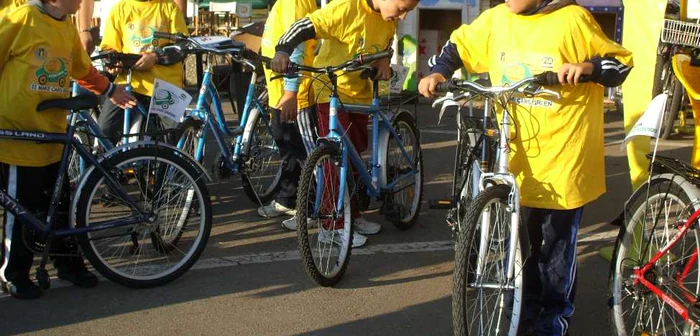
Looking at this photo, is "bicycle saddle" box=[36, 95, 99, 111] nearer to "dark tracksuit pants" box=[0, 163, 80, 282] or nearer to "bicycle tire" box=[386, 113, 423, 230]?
"dark tracksuit pants" box=[0, 163, 80, 282]

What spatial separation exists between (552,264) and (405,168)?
7.19 ft

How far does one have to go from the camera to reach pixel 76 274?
4676 mm

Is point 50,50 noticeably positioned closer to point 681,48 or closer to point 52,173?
point 52,173

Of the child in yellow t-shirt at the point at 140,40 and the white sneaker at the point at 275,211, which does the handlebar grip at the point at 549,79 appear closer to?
the white sneaker at the point at 275,211

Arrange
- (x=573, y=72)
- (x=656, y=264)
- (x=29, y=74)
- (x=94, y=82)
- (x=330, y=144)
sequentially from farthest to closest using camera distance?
1. (x=94, y=82)
2. (x=330, y=144)
3. (x=29, y=74)
4. (x=656, y=264)
5. (x=573, y=72)

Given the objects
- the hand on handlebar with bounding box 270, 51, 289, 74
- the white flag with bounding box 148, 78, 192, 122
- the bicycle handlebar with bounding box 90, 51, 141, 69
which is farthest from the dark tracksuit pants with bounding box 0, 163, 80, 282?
the bicycle handlebar with bounding box 90, 51, 141, 69

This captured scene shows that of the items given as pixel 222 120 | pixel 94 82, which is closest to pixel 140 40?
pixel 222 120

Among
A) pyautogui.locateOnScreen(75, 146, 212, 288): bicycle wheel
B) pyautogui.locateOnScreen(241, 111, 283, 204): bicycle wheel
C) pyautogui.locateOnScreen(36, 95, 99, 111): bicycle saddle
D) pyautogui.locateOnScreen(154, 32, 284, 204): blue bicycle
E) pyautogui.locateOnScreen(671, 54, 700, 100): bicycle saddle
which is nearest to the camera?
pyautogui.locateOnScreen(671, 54, 700, 100): bicycle saddle

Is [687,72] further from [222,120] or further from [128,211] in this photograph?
[222,120]

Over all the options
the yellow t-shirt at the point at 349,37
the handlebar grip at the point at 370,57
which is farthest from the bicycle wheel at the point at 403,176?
the handlebar grip at the point at 370,57

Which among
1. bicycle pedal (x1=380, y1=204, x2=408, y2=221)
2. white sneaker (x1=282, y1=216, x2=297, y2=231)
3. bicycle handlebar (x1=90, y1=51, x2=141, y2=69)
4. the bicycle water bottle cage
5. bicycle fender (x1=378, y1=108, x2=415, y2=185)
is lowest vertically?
white sneaker (x1=282, y1=216, x2=297, y2=231)

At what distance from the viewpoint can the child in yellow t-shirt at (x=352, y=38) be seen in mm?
5121

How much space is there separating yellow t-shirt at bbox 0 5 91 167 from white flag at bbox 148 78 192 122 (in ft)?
2.83

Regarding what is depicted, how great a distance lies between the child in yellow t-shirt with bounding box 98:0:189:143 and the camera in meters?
6.11
